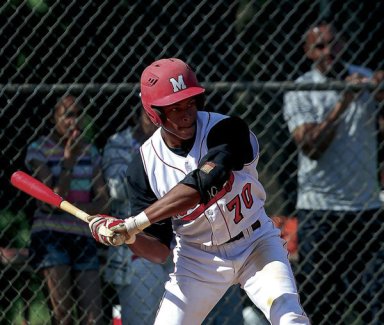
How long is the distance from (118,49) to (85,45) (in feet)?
0.70

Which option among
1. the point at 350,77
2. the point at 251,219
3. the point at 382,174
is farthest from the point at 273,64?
the point at 251,219

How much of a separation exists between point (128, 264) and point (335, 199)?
51.0 inches

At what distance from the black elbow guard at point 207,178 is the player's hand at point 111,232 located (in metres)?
0.33

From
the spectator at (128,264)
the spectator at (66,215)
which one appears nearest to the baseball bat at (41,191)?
the spectator at (66,215)

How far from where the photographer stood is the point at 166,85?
4.42m

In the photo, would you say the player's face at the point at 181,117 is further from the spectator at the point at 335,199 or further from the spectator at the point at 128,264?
the spectator at the point at 335,199

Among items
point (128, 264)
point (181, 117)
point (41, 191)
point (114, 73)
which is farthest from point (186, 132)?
point (128, 264)

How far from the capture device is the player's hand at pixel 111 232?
4.29 meters

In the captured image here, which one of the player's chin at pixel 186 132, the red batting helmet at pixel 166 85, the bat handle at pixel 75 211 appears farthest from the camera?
the bat handle at pixel 75 211

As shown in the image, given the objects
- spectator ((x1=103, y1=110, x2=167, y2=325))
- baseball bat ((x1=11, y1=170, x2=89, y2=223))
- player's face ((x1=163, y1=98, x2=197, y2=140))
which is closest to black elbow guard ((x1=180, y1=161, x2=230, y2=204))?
player's face ((x1=163, y1=98, x2=197, y2=140))

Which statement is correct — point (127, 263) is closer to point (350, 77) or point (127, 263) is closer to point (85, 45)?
point (85, 45)

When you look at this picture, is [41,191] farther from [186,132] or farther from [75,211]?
[186,132]

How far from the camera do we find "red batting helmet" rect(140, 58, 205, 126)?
173 inches

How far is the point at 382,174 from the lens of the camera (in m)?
6.75
